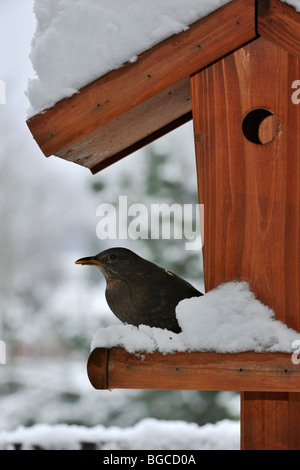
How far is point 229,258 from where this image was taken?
1691 millimetres

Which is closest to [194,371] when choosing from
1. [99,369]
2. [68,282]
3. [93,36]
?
[99,369]

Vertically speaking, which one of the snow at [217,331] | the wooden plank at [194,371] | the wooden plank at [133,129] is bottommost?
the wooden plank at [194,371]

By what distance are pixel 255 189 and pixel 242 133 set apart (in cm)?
17

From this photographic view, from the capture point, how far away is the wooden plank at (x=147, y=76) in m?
1.66

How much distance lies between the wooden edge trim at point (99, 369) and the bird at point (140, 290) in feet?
1.32

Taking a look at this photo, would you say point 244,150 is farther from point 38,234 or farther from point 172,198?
point 38,234

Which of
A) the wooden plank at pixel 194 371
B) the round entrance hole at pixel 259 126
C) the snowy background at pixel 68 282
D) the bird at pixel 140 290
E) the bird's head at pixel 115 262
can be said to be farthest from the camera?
the snowy background at pixel 68 282

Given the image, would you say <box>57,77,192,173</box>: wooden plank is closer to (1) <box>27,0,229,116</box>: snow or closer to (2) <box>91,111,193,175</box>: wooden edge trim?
(2) <box>91,111,193,175</box>: wooden edge trim

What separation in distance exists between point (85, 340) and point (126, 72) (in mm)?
5985

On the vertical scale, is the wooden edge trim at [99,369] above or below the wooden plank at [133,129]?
below

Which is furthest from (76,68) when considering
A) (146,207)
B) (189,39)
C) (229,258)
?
(146,207)

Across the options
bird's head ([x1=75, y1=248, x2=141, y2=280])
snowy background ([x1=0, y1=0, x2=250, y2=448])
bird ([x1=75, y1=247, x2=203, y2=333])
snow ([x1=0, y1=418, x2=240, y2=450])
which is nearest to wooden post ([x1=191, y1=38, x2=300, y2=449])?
bird ([x1=75, y1=247, x2=203, y2=333])

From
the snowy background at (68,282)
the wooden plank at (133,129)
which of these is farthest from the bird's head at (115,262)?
the snowy background at (68,282)

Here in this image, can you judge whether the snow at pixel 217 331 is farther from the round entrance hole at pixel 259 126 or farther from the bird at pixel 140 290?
the round entrance hole at pixel 259 126
